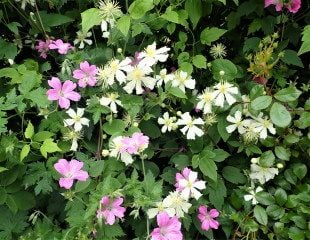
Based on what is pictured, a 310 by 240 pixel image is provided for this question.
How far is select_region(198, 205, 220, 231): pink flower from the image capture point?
1.69m

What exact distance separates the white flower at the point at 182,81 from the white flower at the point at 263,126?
257 mm

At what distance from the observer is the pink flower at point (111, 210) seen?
148 centimetres

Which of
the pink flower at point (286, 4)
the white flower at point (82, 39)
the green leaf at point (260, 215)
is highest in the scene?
the pink flower at point (286, 4)

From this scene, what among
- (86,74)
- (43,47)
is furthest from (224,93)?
(43,47)

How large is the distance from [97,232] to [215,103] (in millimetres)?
586

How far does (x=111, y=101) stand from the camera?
164 cm

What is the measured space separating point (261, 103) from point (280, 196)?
0.39 metres

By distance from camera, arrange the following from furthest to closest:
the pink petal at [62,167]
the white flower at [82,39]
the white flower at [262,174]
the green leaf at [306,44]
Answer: the white flower at [82,39], the white flower at [262,174], the pink petal at [62,167], the green leaf at [306,44]

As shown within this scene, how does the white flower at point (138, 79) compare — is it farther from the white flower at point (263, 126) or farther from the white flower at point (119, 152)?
the white flower at point (263, 126)

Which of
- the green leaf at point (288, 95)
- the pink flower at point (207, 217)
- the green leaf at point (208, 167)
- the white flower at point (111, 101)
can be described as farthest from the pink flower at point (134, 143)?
the green leaf at point (288, 95)

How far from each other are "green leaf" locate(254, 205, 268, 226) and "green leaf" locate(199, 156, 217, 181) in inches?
8.5

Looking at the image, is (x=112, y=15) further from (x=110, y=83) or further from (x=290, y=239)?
(x=290, y=239)

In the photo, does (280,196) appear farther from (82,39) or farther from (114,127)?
(82,39)

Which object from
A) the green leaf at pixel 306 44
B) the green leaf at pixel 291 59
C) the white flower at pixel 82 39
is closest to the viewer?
the green leaf at pixel 306 44
